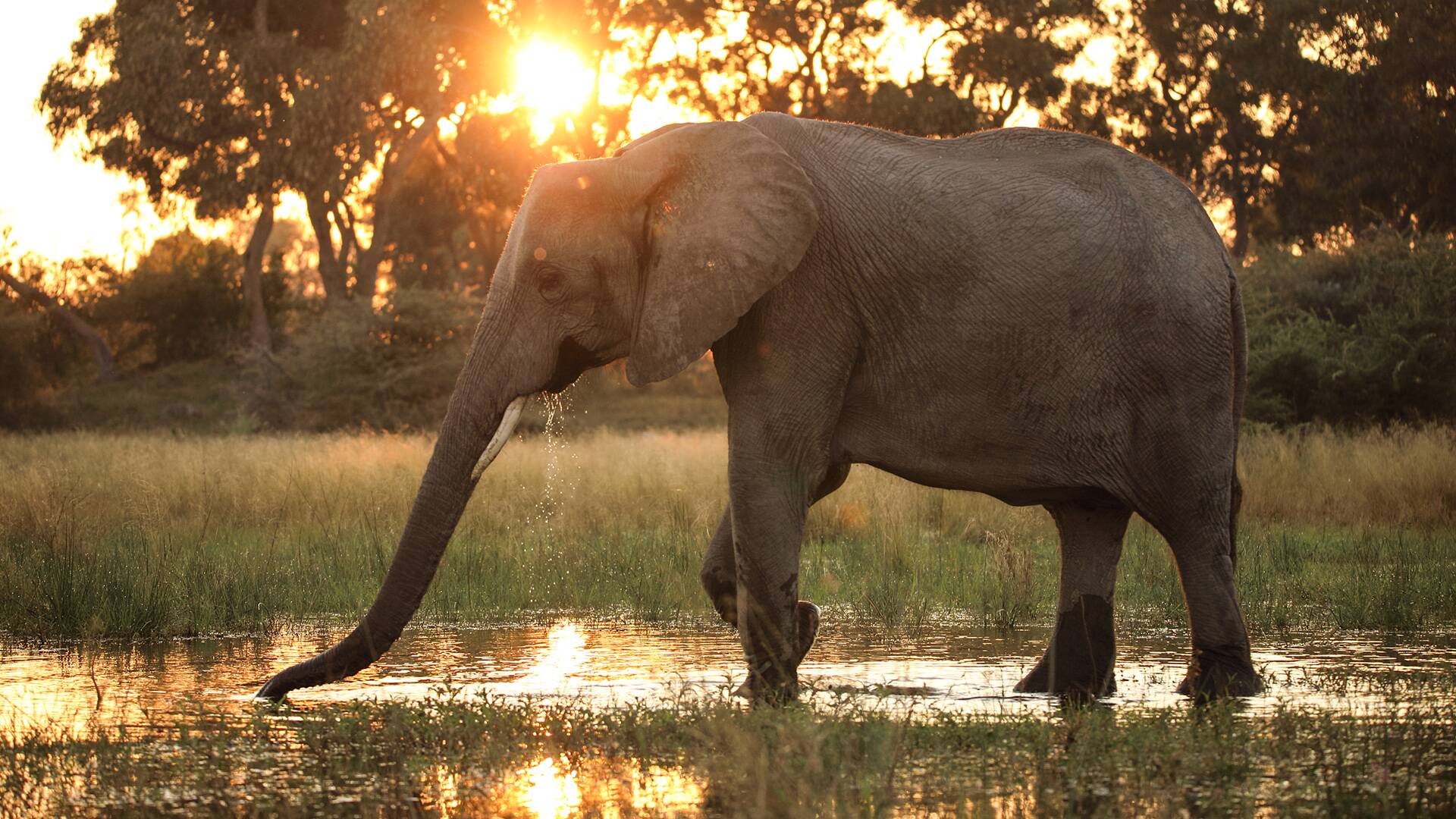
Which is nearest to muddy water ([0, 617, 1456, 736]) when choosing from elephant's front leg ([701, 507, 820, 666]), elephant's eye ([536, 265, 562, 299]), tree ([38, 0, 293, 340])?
elephant's front leg ([701, 507, 820, 666])

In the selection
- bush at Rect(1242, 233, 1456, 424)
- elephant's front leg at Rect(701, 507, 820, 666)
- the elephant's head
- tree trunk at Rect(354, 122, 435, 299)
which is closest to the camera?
the elephant's head

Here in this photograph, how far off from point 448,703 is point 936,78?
3561 centimetres

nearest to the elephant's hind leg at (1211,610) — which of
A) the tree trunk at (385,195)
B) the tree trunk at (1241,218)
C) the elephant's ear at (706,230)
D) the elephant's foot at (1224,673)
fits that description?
the elephant's foot at (1224,673)

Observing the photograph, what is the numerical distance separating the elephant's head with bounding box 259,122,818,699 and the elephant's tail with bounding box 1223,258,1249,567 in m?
1.73

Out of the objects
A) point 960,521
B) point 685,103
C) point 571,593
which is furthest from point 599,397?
point 571,593

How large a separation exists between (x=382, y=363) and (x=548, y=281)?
90.4 feet

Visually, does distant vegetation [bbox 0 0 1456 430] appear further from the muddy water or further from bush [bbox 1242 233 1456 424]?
the muddy water

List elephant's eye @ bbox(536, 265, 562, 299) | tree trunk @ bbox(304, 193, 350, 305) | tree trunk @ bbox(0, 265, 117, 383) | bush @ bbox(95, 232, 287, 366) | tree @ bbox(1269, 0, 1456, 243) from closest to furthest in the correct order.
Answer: elephant's eye @ bbox(536, 265, 562, 299) < tree @ bbox(1269, 0, 1456, 243) < tree trunk @ bbox(304, 193, 350, 305) < tree trunk @ bbox(0, 265, 117, 383) < bush @ bbox(95, 232, 287, 366)

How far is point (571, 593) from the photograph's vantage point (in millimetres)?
9773

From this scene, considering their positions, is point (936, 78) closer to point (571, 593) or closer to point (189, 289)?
point (189, 289)

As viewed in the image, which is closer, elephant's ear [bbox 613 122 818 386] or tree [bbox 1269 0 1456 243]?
elephant's ear [bbox 613 122 818 386]

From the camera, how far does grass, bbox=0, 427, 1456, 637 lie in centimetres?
895

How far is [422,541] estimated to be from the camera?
6.38 metres

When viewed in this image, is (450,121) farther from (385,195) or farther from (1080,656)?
(1080,656)
